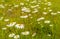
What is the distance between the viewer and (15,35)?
180 inches

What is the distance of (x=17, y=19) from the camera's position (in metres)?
5.45

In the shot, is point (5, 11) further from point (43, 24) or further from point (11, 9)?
point (43, 24)

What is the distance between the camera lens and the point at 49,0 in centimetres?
686

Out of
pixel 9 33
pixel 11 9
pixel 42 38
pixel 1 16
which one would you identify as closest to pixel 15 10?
pixel 11 9

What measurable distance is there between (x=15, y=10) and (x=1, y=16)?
1.80 ft

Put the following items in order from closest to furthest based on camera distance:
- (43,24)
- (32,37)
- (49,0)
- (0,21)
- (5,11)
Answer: (32,37) < (43,24) < (0,21) < (5,11) < (49,0)

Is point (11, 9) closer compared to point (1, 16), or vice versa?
point (1, 16)

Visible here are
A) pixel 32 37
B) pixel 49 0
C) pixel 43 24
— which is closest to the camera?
pixel 32 37

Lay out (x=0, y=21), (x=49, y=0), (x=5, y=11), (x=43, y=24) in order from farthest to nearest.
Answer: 1. (x=49, y=0)
2. (x=5, y=11)
3. (x=0, y=21)
4. (x=43, y=24)

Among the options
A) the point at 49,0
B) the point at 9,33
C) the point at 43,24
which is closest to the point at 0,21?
the point at 9,33

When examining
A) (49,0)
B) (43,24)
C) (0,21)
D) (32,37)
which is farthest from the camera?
(49,0)

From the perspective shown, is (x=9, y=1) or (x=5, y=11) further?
(x=9, y=1)

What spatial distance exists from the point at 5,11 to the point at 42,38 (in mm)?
1974

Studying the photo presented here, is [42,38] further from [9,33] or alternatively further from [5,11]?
[5,11]
